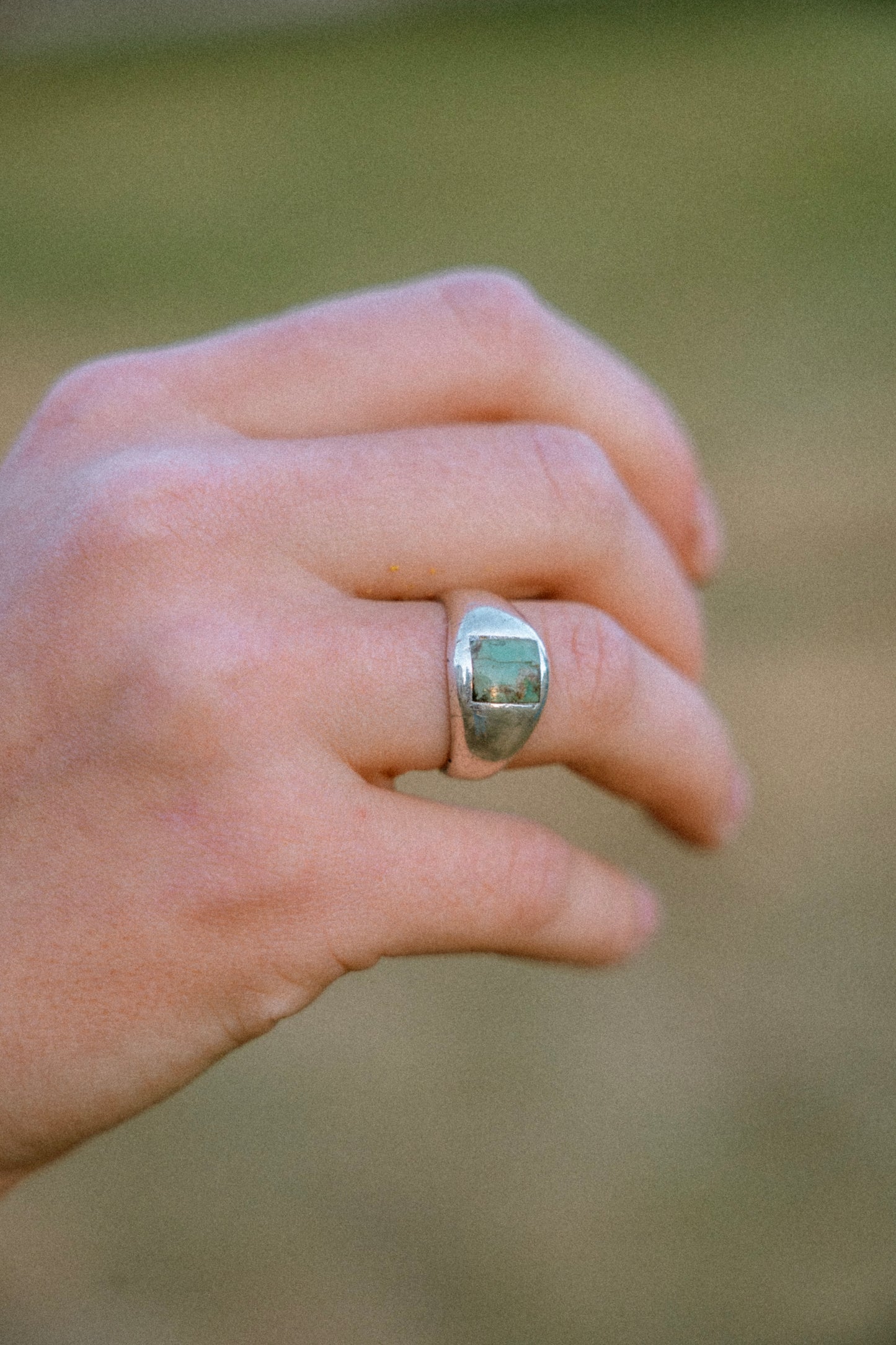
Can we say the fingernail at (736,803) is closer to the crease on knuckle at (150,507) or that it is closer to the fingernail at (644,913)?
the fingernail at (644,913)

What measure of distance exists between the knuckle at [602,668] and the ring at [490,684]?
0.07 metres

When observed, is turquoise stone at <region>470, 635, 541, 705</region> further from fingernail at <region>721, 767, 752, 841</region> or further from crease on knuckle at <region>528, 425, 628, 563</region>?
fingernail at <region>721, 767, 752, 841</region>

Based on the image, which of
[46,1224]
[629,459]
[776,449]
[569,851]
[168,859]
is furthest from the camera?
[776,449]

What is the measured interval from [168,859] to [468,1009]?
3.50ft

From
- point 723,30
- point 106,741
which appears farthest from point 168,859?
point 723,30

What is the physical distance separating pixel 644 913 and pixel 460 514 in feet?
1.40

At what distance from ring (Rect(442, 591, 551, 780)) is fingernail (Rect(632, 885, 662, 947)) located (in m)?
0.24

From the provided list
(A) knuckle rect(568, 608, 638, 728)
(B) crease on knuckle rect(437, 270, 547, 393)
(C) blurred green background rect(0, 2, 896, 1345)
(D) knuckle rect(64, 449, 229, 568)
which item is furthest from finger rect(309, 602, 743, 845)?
(C) blurred green background rect(0, 2, 896, 1345)

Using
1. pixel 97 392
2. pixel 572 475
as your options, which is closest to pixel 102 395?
pixel 97 392

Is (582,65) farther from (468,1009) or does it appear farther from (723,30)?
(468,1009)

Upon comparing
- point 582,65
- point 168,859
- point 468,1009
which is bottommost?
point 468,1009

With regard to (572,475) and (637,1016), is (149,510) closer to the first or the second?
(572,475)

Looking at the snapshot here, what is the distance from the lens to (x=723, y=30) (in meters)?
6.08

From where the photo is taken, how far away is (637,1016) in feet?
→ 5.71
